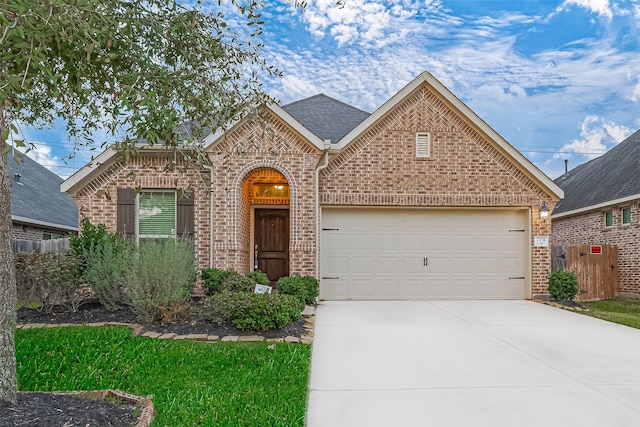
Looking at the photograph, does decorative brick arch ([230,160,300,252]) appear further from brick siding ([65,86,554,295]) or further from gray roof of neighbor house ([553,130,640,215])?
gray roof of neighbor house ([553,130,640,215])

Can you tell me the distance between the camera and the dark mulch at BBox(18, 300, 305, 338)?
6488 millimetres

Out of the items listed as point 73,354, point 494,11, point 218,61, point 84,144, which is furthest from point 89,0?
point 494,11

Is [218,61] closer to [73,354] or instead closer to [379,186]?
[73,354]

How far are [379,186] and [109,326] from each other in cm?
649

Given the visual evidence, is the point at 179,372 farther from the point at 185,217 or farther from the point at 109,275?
the point at 185,217

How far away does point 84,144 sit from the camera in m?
5.23

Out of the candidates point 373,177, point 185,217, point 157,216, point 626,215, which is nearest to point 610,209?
point 626,215

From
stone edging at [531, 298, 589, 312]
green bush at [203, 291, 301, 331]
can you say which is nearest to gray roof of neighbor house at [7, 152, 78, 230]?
green bush at [203, 291, 301, 331]

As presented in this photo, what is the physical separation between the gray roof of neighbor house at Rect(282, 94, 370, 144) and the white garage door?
7.86 ft

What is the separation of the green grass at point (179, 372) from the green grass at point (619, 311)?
647 cm

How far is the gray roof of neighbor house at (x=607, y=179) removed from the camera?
1466cm

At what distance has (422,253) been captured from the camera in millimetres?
11133

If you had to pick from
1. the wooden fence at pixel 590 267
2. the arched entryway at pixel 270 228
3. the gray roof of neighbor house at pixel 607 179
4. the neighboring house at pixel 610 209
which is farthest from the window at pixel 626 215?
the arched entryway at pixel 270 228

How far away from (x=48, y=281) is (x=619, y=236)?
15.3 metres
